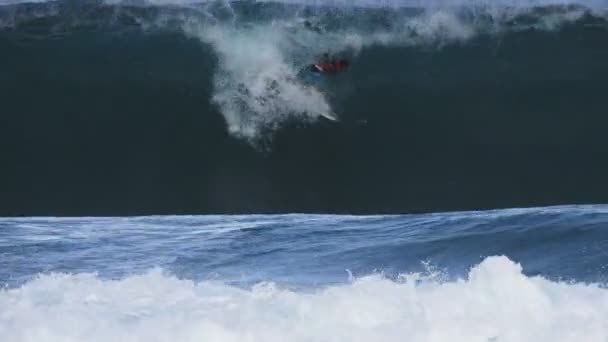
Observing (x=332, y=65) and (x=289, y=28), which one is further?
(x=332, y=65)

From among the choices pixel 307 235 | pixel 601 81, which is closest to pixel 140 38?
pixel 307 235

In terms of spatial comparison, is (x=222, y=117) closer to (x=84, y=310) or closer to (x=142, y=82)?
(x=142, y=82)

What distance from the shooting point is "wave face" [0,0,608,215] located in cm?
653

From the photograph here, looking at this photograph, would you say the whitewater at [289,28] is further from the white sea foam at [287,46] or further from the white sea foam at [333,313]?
the white sea foam at [333,313]

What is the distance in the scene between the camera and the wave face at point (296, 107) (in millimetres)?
6531

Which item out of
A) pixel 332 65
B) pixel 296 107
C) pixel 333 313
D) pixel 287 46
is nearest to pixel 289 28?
pixel 287 46

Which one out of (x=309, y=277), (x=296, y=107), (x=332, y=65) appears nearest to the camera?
(x=296, y=107)

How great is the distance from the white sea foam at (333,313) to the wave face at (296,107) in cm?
53

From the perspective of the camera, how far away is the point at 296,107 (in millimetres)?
6523

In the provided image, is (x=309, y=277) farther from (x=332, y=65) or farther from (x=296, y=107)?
(x=332, y=65)

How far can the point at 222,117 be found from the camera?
21.8 ft

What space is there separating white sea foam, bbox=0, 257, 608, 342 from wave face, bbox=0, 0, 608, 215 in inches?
21.1

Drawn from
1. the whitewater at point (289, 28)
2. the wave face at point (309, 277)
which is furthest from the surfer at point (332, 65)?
the wave face at point (309, 277)

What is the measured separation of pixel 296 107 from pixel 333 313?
4.23 ft
